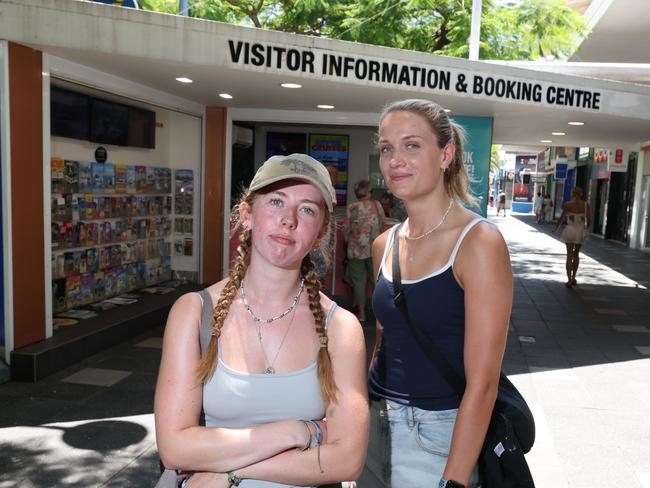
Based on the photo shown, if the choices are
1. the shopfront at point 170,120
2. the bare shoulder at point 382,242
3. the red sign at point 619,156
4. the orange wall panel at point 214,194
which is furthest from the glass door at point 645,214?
the bare shoulder at point 382,242

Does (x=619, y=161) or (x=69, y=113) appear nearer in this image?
(x=69, y=113)

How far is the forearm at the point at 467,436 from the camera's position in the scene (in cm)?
174

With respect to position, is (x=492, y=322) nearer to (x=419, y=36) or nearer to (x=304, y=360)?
(x=304, y=360)

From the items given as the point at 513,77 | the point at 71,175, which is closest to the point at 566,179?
the point at 513,77

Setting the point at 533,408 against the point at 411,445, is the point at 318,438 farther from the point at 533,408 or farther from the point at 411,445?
the point at 533,408

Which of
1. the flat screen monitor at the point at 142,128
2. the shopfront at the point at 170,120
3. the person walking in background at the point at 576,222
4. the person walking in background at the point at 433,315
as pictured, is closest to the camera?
the person walking in background at the point at 433,315

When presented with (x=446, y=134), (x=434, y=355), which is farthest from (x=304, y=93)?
(x=434, y=355)

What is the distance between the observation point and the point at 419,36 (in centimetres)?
1614

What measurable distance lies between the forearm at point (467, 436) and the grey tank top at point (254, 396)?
0.40 meters

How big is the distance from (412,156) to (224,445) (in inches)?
41.0

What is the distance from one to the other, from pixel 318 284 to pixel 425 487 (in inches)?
27.3

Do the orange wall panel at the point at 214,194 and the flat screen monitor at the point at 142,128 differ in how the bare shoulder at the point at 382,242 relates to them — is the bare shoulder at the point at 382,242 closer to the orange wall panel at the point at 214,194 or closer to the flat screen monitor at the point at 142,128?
the flat screen monitor at the point at 142,128

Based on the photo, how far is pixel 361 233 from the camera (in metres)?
8.27

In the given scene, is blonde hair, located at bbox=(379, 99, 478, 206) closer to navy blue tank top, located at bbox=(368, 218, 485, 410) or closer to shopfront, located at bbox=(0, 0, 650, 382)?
navy blue tank top, located at bbox=(368, 218, 485, 410)
